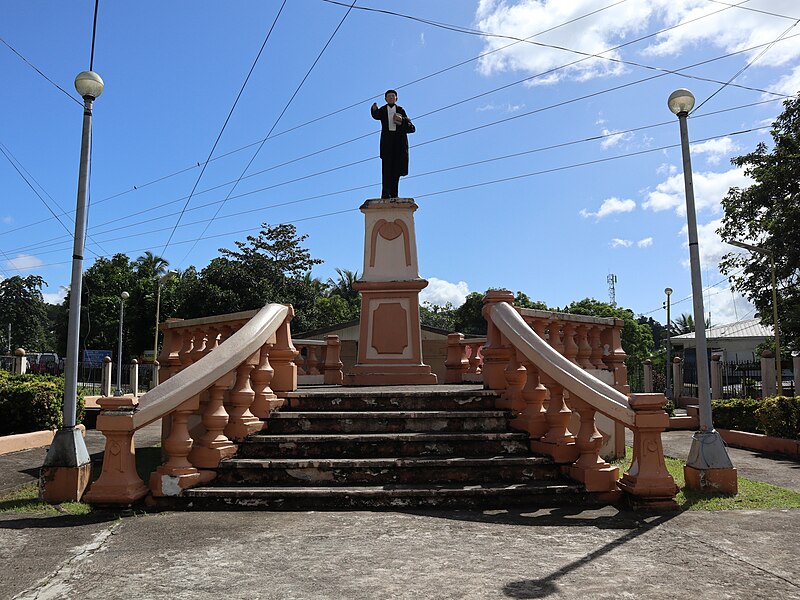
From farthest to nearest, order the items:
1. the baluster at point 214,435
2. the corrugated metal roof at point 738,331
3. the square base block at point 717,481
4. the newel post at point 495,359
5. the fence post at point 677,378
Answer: the corrugated metal roof at point 738,331
the fence post at point 677,378
the newel post at point 495,359
the square base block at point 717,481
the baluster at point 214,435

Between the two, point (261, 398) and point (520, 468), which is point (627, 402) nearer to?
point (520, 468)

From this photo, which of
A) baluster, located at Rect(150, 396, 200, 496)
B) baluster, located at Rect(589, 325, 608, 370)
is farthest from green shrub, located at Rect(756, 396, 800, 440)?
baluster, located at Rect(150, 396, 200, 496)

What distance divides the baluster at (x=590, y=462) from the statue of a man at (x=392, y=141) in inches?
233

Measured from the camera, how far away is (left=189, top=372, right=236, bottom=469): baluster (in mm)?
5707

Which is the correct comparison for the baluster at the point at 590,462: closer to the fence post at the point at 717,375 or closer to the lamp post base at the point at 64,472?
the lamp post base at the point at 64,472

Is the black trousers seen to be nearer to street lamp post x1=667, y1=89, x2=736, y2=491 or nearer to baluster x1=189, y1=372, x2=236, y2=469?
street lamp post x1=667, y1=89, x2=736, y2=491

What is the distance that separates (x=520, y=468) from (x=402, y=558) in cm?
213

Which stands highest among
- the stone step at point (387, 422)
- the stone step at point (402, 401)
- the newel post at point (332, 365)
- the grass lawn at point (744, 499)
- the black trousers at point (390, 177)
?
the black trousers at point (390, 177)

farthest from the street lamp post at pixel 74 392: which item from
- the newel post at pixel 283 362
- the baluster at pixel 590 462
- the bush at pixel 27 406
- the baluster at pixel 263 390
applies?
the bush at pixel 27 406

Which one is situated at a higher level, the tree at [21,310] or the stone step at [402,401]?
the tree at [21,310]

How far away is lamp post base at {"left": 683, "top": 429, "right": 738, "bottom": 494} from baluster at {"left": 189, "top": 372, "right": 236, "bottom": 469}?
4418 mm

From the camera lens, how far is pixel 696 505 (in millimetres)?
5422

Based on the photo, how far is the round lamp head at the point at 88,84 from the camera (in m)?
6.47

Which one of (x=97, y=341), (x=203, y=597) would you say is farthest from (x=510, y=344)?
(x=97, y=341)
